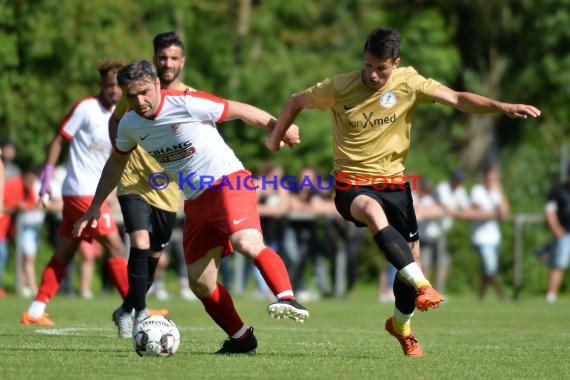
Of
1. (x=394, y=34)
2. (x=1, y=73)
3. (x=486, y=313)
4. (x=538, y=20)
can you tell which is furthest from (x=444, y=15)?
(x=394, y=34)

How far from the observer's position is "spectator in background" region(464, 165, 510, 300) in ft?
67.9

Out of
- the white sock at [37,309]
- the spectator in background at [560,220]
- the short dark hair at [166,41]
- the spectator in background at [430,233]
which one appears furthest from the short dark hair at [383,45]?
the spectator in background at [430,233]

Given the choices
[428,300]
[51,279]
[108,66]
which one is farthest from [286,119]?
[51,279]

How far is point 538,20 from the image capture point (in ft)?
115

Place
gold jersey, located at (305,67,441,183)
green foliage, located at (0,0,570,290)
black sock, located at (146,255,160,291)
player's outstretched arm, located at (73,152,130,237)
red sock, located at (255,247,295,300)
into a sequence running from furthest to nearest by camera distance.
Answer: green foliage, located at (0,0,570,290), black sock, located at (146,255,160,291), gold jersey, located at (305,67,441,183), player's outstretched arm, located at (73,152,130,237), red sock, located at (255,247,295,300)

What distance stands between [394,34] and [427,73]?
2555 centimetres

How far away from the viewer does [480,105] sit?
8.70 meters

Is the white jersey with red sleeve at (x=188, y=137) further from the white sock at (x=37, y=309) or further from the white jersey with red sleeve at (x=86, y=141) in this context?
the white sock at (x=37, y=309)

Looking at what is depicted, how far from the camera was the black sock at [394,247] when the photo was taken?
855cm

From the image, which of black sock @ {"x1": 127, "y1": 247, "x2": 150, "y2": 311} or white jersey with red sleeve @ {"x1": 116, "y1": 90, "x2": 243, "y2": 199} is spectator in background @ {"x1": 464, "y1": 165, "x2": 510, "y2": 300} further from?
white jersey with red sleeve @ {"x1": 116, "y1": 90, "x2": 243, "y2": 199}

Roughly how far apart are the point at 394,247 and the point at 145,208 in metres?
2.80

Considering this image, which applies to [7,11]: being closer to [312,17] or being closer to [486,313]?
[486,313]

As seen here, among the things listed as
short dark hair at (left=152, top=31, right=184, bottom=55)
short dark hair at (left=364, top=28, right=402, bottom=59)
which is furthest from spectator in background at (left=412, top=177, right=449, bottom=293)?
short dark hair at (left=364, top=28, right=402, bottom=59)

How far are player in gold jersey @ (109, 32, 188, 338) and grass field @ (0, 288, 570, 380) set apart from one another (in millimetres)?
399
